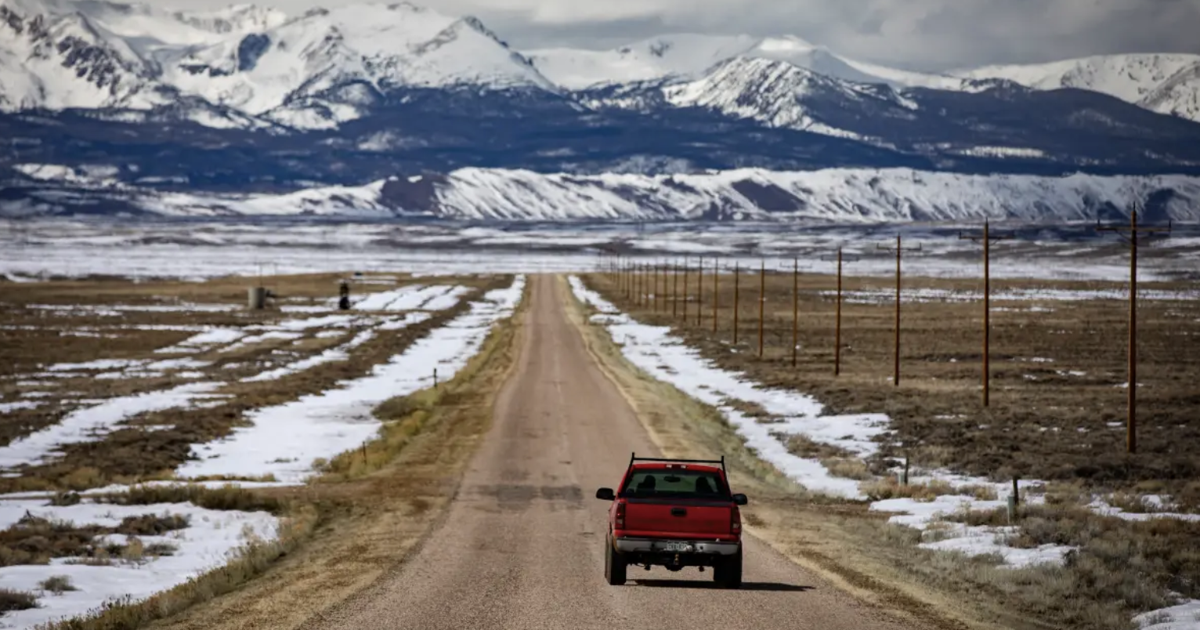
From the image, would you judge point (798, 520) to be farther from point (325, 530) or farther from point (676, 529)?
point (676, 529)

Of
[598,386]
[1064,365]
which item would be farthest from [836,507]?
[1064,365]

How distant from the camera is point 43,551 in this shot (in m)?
28.3

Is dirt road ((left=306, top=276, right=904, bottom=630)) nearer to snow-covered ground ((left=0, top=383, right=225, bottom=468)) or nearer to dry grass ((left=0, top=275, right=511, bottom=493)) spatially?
dry grass ((left=0, top=275, right=511, bottom=493))

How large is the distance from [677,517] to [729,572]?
1285 millimetres

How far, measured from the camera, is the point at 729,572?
2175cm

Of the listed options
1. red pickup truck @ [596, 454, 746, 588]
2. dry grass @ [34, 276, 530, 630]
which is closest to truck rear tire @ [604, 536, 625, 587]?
red pickup truck @ [596, 454, 746, 588]

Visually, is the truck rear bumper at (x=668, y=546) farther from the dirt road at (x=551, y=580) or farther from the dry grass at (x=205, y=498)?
the dry grass at (x=205, y=498)

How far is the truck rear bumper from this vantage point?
21.0 meters

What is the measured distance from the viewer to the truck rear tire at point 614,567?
2158 centimetres

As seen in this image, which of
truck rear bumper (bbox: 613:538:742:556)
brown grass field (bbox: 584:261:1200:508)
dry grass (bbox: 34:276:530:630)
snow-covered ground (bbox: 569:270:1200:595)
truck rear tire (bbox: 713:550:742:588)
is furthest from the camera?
brown grass field (bbox: 584:261:1200:508)

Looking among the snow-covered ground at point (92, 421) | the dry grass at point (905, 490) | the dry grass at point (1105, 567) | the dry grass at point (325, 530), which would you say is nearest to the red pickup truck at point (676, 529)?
the dry grass at point (325, 530)

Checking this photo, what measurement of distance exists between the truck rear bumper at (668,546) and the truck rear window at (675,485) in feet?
2.19

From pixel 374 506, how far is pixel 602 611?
48.2ft

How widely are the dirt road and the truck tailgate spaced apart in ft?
2.99
